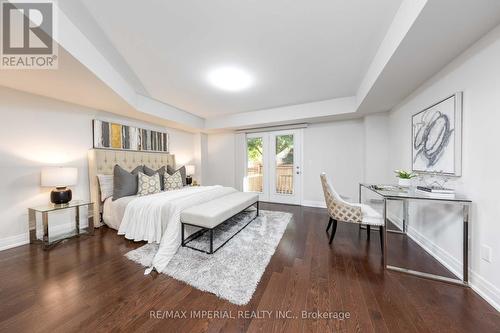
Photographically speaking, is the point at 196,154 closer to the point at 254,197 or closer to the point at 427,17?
the point at 254,197

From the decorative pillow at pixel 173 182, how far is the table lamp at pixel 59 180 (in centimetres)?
141

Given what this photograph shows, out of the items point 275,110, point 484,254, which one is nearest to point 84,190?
point 275,110

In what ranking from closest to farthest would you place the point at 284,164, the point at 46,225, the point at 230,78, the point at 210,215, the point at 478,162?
1. the point at 478,162
2. the point at 210,215
3. the point at 46,225
4. the point at 230,78
5. the point at 284,164

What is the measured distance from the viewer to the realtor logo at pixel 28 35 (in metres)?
1.32

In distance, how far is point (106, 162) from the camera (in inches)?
131

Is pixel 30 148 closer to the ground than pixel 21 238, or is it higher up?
higher up

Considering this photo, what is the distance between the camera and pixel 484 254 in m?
1.55

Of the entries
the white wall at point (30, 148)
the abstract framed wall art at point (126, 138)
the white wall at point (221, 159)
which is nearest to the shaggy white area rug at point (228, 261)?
the white wall at point (30, 148)

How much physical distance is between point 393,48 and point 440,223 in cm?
202

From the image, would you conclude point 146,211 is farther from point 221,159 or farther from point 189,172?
point 221,159

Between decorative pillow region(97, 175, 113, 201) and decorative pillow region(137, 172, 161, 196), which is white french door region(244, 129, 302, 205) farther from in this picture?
decorative pillow region(97, 175, 113, 201)

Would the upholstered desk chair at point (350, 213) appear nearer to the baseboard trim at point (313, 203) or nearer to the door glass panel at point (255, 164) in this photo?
the baseboard trim at point (313, 203)

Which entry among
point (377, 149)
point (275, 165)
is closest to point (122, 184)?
point (275, 165)

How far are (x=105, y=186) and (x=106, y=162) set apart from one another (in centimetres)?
47
